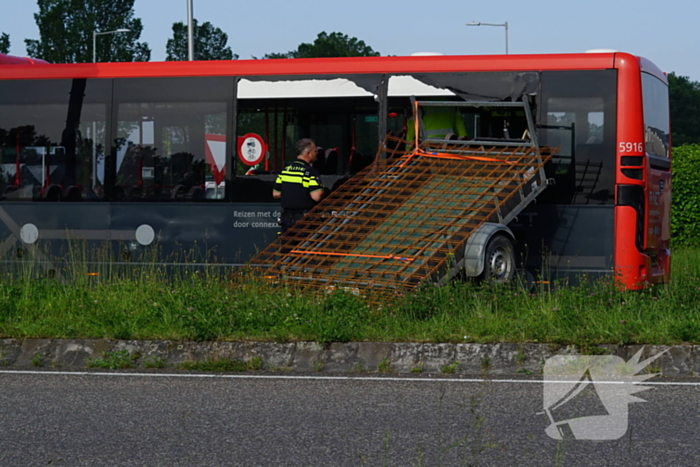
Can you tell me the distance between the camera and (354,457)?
593 centimetres

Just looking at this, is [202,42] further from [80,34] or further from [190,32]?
[190,32]

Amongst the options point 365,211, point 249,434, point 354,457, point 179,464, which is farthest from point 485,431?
point 365,211

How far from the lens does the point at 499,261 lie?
40.5ft

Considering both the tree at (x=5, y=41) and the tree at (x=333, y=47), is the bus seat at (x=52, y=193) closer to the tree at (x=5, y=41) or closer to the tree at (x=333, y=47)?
the tree at (x=5, y=41)

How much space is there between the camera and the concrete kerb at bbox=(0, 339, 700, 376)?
8.93 metres

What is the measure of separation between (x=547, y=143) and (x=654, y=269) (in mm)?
2044

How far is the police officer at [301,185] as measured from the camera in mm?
12906

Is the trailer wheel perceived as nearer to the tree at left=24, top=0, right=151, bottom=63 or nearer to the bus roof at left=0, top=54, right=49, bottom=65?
the bus roof at left=0, top=54, right=49, bottom=65

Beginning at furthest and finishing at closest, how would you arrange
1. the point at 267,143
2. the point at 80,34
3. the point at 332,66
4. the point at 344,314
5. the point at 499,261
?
1. the point at 80,34
2. the point at 267,143
3. the point at 332,66
4. the point at 499,261
5. the point at 344,314

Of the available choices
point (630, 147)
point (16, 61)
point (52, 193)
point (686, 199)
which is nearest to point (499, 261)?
point (630, 147)

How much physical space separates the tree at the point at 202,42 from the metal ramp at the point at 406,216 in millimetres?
71853

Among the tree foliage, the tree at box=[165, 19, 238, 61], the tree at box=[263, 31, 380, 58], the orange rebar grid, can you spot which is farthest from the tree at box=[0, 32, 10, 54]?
the orange rebar grid

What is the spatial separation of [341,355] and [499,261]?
3668mm

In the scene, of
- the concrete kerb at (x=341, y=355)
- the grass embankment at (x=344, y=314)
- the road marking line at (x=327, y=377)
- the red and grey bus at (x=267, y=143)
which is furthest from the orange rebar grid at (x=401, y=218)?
the road marking line at (x=327, y=377)
